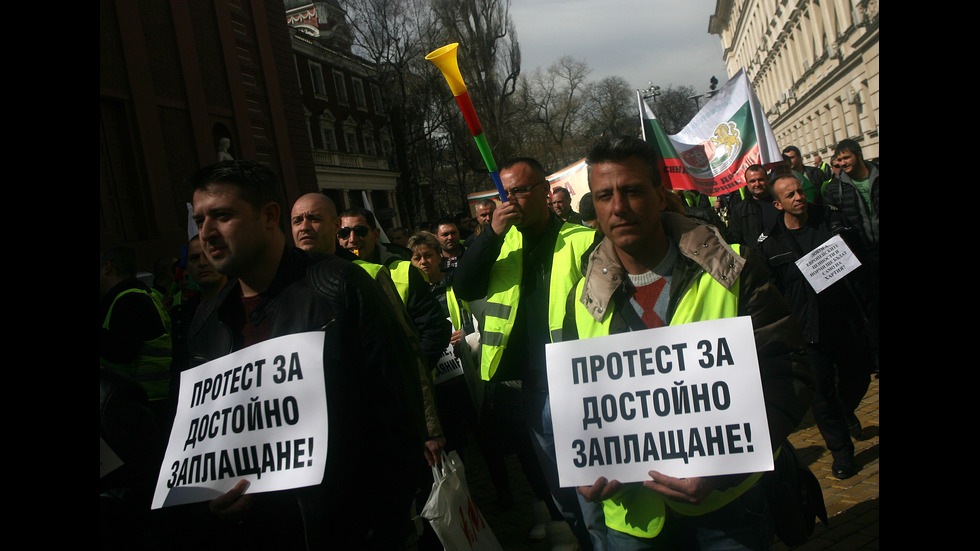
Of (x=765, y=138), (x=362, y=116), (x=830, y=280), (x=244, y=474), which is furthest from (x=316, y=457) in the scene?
(x=362, y=116)

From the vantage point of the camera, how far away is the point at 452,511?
297 cm

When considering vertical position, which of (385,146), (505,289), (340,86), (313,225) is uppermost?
(340,86)

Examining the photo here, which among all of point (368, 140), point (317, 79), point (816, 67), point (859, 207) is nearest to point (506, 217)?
point (859, 207)

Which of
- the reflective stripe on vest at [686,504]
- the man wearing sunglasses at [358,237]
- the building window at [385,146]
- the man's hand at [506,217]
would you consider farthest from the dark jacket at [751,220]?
the building window at [385,146]

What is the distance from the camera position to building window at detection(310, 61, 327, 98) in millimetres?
A: 40656

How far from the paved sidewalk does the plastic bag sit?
3.95 feet

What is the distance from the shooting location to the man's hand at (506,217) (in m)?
3.44

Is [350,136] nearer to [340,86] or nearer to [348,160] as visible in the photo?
[340,86]

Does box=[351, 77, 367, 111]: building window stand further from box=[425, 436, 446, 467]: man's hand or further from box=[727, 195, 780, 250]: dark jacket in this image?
box=[425, 436, 446, 467]: man's hand

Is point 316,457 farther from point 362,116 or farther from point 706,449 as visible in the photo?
point 362,116

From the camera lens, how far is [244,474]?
92.5 inches

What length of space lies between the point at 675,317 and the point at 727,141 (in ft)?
25.0

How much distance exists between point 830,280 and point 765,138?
15.7ft

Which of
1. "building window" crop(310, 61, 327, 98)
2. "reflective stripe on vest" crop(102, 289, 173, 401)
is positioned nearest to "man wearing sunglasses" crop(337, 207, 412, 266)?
"reflective stripe on vest" crop(102, 289, 173, 401)
